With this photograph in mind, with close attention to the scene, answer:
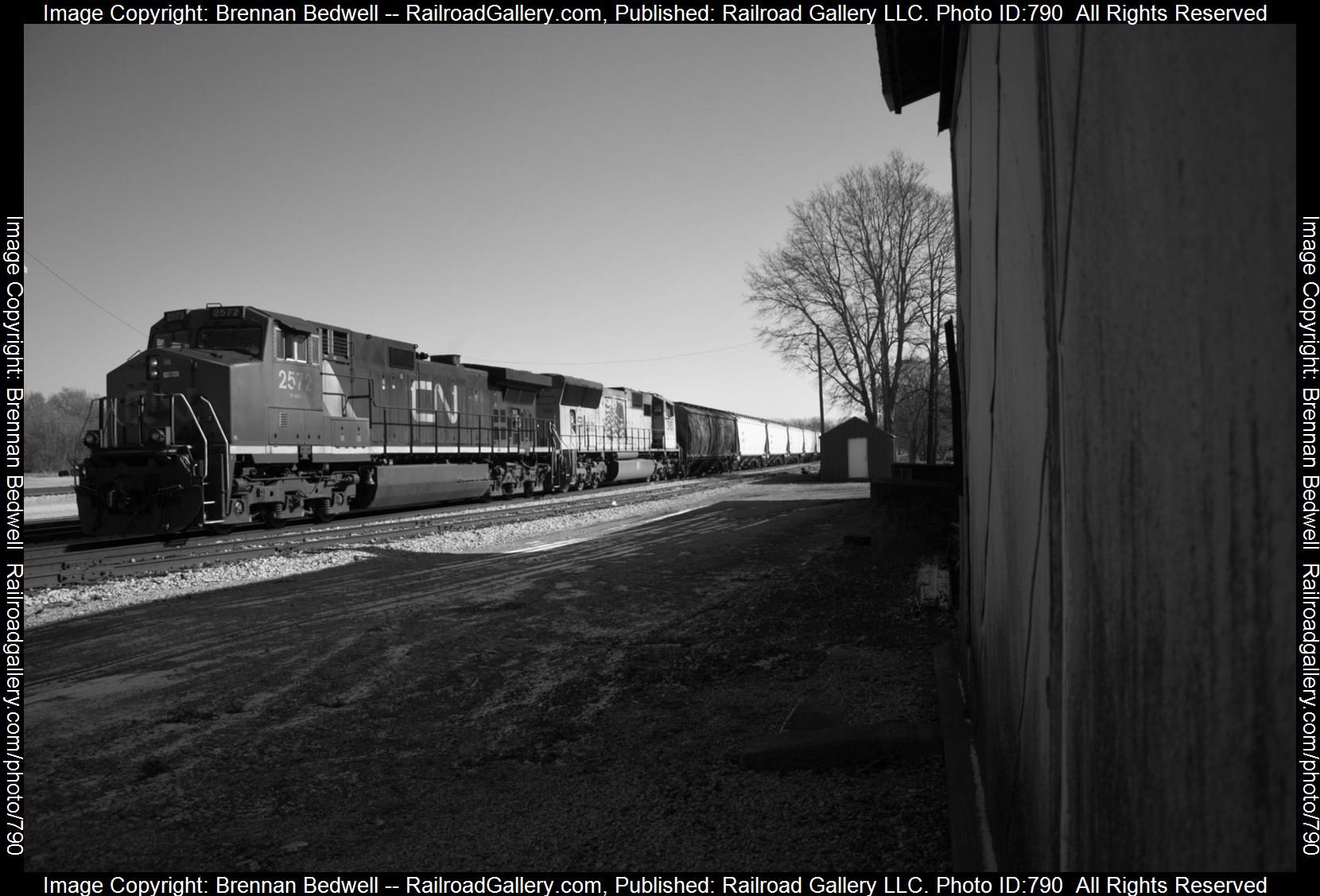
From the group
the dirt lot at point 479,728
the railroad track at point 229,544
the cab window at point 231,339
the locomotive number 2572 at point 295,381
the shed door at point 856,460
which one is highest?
the cab window at point 231,339

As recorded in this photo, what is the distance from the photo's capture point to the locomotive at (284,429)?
12.1 metres

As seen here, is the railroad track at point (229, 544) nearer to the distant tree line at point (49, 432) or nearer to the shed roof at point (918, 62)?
the shed roof at point (918, 62)

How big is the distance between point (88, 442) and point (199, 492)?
230cm

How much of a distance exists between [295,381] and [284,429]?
99 centimetres

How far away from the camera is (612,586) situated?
316 inches

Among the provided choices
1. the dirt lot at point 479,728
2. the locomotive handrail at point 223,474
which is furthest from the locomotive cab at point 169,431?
the dirt lot at point 479,728

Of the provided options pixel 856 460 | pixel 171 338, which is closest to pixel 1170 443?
pixel 171 338

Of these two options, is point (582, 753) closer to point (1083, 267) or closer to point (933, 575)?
point (1083, 267)

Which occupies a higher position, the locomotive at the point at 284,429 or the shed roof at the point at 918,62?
the shed roof at the point at 918,62

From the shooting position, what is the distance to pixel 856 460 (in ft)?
95.3

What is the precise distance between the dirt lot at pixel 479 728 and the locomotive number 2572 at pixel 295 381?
7.33m

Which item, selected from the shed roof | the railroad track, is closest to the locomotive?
the railroad track

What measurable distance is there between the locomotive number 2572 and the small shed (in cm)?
1916

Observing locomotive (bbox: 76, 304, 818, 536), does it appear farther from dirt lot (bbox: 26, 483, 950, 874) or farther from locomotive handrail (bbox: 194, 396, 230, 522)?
dirt lot (bbox: 26, 483, 950, 874)
